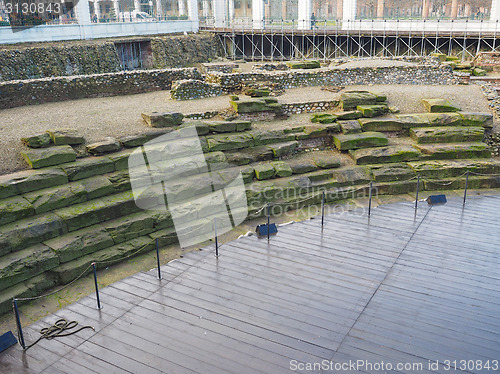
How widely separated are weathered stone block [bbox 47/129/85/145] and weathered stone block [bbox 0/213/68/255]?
2.21 m

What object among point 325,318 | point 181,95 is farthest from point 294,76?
point 325,318

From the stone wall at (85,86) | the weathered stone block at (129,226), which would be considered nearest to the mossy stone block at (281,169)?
the weathered stone block at (129,226)

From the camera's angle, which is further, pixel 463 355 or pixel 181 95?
pixel 181 95

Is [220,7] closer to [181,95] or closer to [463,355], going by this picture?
[181,95]

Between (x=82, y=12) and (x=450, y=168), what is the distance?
18966 mm

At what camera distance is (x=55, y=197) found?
9102 millimetres

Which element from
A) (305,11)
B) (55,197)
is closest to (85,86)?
(55,197)

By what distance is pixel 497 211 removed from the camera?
404 inches

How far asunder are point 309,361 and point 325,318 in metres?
0.93

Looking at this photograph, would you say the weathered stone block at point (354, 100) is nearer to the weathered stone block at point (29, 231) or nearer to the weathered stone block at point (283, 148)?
the weathered stone block at point (283, 148)

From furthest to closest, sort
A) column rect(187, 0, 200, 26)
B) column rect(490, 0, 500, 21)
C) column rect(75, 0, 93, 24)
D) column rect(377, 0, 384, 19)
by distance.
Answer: column rect(377, 0, 384, 19) < column rect(187, 0, 200, 26) < column rect(490, 0, 500, 21) < column rect(75, 0, 93, 24)

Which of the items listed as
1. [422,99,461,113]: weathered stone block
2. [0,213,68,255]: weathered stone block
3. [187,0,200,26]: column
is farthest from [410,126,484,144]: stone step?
[187,0,200,26]: column

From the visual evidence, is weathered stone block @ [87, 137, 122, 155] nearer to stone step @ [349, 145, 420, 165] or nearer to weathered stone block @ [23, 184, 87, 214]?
weathered stone block @ [23, 184, 87, 214]

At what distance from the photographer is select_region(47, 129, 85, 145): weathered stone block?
1041cm
